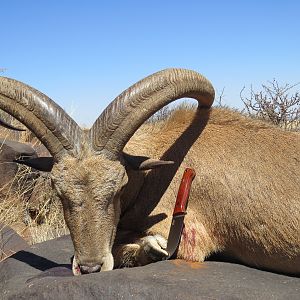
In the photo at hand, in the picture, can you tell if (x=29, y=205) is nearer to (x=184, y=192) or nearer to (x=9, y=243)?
(x=9, y=243)

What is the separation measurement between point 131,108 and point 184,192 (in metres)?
1.18

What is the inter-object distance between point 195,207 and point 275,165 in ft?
3.48

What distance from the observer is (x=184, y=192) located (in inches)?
273

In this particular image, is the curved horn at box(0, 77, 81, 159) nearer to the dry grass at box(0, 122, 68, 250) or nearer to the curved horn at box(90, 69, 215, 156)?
the curved horn at box(90, 69, 215, 156)

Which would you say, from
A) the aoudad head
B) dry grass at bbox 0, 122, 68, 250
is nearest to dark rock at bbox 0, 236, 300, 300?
the aoudad head

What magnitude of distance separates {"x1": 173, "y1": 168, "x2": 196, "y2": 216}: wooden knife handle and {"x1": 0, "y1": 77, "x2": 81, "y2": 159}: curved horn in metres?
1.32

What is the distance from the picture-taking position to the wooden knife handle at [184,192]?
6870 millimetres

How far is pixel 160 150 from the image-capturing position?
7668 mm

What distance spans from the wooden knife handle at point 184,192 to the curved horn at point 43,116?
132 centimetres

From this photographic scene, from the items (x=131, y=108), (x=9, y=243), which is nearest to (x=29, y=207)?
(x=9, y=243)

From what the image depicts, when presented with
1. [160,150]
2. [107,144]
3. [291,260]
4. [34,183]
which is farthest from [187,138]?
[34,183]

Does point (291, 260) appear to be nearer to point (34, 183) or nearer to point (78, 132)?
point (78, 132)

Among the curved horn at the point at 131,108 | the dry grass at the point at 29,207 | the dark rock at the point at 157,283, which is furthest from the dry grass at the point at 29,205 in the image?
the curved horn at the point at 131,108

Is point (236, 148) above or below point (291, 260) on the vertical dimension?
above
